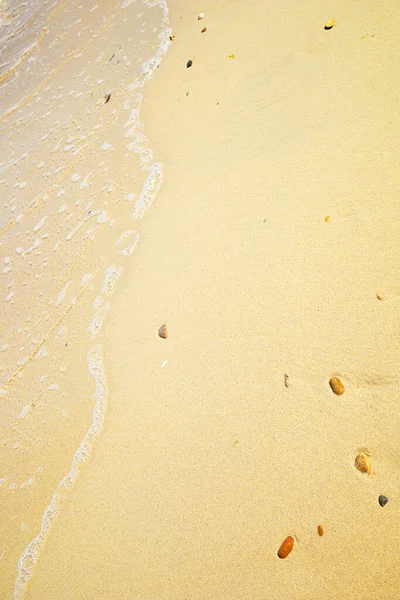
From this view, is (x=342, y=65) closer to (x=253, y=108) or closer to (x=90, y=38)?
(x=253, y=108)

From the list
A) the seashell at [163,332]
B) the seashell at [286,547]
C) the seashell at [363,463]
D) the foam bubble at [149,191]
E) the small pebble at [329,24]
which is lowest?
the seashell at [286,547]

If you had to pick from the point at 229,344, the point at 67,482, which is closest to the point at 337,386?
the point at 229,344

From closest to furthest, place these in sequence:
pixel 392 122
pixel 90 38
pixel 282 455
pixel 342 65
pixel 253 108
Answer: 1. pixel 282 455
2. pixel 392 122
3. pixel 342 65
4. pixel 253 108
5. pixel 90 38

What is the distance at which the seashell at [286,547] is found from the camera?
1671mm

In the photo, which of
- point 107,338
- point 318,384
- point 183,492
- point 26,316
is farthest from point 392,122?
point 26,316

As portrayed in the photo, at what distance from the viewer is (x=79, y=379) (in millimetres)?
2646

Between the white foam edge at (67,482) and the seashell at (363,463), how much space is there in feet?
4.74

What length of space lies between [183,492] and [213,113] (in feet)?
9.90

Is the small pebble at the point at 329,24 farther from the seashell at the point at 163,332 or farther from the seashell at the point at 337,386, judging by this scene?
the seashell at the point at 337,386

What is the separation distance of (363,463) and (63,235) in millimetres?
2981

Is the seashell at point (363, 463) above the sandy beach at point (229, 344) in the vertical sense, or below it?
below

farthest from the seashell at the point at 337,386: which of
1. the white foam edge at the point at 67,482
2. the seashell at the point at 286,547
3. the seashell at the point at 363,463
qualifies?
the white foam edge at the point at 67,482

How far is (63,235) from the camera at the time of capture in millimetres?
3559

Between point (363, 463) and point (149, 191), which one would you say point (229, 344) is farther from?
point (149, 191)
